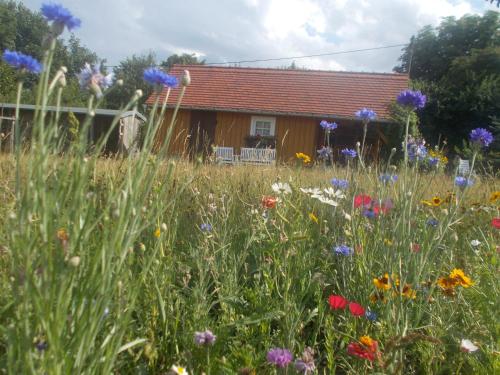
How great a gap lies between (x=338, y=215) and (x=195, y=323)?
1.29 meters

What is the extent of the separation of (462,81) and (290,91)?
8724 millimetres

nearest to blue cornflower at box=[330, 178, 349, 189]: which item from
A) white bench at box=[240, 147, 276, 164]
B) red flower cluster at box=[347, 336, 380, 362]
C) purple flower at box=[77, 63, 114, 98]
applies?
red flower cluster at box=[347, 336, 380, 362]

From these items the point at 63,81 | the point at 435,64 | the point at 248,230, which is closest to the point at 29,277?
the point at 63,81

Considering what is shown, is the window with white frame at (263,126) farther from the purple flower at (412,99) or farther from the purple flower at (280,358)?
the purple flower at (280,358)

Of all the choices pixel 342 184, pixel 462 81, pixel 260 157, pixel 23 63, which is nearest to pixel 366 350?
pixel 23 63

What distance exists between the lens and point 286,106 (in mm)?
16469

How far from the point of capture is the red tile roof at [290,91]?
16156 millimetres

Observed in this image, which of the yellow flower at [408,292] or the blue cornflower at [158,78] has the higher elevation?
the blue cornflower at [158,78]

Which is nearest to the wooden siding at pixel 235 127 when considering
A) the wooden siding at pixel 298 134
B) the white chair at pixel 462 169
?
the wooden siding at pixel 298 134

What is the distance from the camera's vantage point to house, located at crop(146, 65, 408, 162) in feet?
52.7

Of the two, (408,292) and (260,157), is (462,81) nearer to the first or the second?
(260,157)

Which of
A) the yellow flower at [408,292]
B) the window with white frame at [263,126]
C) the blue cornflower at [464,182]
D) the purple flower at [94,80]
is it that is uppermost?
the window with white frame at [263,126]

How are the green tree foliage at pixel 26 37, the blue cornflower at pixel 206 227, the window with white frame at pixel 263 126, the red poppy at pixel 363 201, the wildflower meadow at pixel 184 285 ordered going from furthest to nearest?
the green tree foliage at pixel 26 37
the window with white frame at pixel 263 126
the red poppy at pixel 363 201
the blue cornflower at pixel 206 227
the wildflower meadow at pixel 184 285

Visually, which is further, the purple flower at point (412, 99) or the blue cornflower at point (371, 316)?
the purple flower at point (412, 99)
